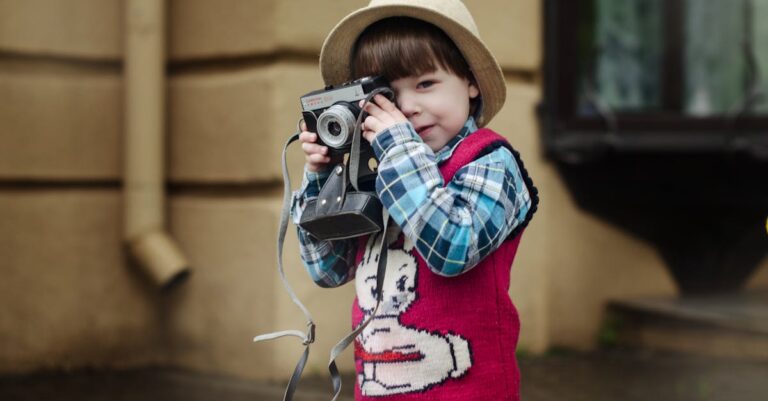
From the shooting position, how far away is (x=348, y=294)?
3863mm

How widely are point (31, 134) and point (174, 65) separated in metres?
0.69

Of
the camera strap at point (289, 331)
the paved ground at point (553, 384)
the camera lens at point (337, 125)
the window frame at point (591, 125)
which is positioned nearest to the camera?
the camera lens at point (337, 125)

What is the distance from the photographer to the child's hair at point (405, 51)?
1.78 metres

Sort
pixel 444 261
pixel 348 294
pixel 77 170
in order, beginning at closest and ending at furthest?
pixel 444 261
pixel 348 294
pixel 77 170

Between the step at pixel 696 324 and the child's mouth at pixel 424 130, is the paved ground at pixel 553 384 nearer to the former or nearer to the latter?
Result: the step at pixel 696 324

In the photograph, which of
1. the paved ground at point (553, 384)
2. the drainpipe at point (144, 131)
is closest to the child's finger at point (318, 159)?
the paved ground at point (553, 384)

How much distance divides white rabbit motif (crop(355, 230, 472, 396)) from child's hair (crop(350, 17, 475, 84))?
338 mm

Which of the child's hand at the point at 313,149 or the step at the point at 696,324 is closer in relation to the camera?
the child's hand at the point at 313,149

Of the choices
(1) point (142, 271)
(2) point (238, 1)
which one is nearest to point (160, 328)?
(1) point (142, 271)

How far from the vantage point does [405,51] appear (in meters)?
1.78

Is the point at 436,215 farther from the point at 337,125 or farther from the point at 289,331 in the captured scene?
the point at 289,331

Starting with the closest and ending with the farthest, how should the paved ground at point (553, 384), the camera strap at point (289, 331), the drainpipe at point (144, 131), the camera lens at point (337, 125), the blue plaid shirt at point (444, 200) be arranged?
1. the blue plaid shirt at point (444, 200)
2. the camera lens at point (337, 125)
3. the camera strap at point (289, 331)
4. the paved ground at point (553, 384)
5. the drainpipe at point (144, 131)

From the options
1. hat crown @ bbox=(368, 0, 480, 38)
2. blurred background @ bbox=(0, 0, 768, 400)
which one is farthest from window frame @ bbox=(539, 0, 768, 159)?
hat crown @ bbox=(368, 0, 480, 38)

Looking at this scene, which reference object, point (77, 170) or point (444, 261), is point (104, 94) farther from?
point (444, 261)
